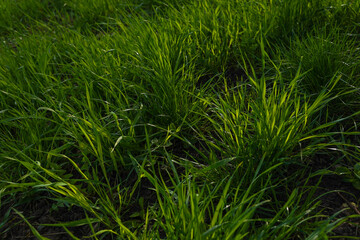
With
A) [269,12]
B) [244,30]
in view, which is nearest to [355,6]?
[269,12]

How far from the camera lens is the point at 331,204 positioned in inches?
56.0

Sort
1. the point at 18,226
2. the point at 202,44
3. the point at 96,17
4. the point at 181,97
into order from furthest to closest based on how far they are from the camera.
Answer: the point at 96,17
the point at 202,44
the point at 181,97
the point at 18,226

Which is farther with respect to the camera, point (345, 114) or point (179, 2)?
point (179, 2)

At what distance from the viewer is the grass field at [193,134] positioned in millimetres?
1349

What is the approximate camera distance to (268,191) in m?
1.44

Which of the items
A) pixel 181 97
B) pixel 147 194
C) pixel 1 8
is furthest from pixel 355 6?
pixel 1 8

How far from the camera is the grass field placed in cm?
135

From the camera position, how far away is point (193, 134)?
1.82 meters

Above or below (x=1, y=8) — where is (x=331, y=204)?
below

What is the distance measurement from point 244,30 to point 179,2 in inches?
34.6

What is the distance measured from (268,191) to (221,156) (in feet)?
1.03

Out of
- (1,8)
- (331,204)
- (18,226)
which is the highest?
(1,8)

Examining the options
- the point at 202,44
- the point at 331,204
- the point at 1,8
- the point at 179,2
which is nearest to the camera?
the point at 331,204

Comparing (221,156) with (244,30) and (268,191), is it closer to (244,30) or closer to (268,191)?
(268,191)
